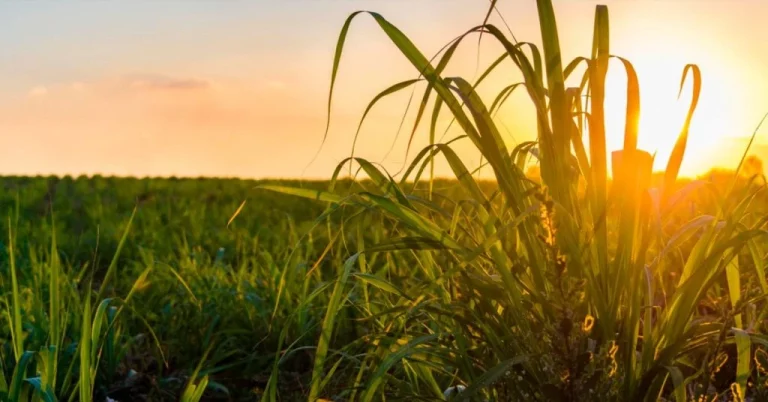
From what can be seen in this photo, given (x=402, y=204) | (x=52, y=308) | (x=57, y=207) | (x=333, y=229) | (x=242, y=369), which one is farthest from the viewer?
(x=57, y=207)

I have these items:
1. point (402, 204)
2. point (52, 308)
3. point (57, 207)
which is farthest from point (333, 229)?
point (402, 204)

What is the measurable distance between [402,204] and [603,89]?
53 centimetres

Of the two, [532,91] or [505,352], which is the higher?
[532,91]

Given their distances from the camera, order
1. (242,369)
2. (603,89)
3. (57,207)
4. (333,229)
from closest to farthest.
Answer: (603,89) < (242,369) < (333,229) < (57,207)

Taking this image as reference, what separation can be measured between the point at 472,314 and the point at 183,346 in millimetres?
1754

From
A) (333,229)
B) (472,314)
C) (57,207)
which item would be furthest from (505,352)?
(57,207)

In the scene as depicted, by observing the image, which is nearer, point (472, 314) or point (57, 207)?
point (472, 314)

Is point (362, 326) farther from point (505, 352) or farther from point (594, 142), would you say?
point (594, 142)

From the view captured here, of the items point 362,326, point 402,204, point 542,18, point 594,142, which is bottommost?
point 362,326

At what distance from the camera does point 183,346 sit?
11.1ft

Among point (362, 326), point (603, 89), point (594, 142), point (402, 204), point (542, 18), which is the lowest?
point (362, 326)

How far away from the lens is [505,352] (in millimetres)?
1975

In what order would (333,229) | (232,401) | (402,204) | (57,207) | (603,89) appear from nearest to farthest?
(603,89) → (402,204) → (232,401) → (333,229) → (57,207)

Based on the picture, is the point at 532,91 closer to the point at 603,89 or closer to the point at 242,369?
the point at 603,89
